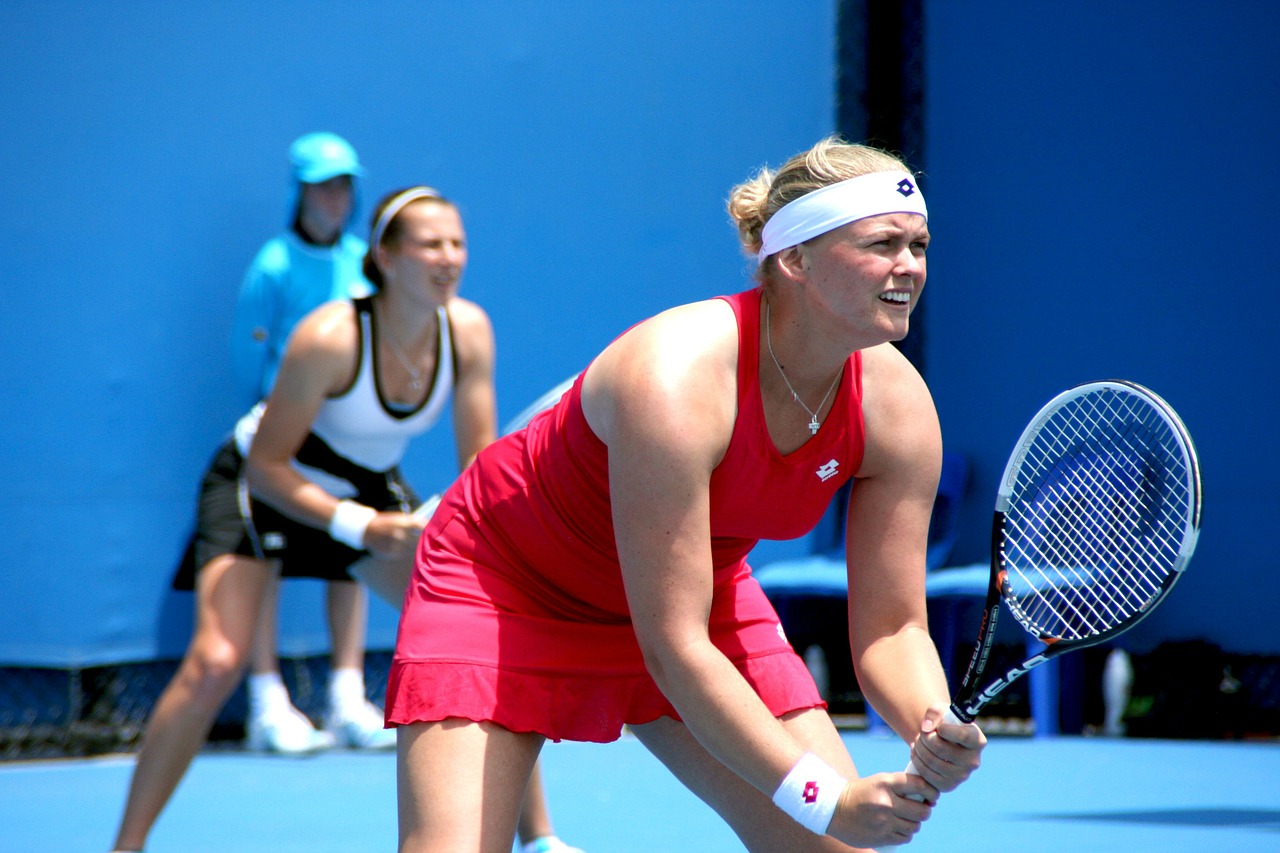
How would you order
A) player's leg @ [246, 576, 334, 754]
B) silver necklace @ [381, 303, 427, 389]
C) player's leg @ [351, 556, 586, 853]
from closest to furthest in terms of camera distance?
player's leg @ [351, 556, 586, 853]
silver necklace @ [381, 303, 427, 389]
player's leg @ [246, 576, 334, 754]

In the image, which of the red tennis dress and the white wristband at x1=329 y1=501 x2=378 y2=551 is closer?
the red tennis dress

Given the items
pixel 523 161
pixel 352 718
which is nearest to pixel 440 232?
pixel 352 718

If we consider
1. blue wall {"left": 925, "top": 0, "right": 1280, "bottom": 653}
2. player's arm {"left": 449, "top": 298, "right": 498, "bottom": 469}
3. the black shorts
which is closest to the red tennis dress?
player's arm {"left": 449, "top": 298, "right": 498, "bottom": 469}

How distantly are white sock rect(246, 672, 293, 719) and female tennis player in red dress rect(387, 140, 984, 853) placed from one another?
3141 millimetres

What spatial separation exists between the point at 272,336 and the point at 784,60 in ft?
8.80

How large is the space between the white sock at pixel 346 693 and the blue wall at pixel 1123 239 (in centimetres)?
274

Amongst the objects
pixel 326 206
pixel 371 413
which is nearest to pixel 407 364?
pixel 371 413

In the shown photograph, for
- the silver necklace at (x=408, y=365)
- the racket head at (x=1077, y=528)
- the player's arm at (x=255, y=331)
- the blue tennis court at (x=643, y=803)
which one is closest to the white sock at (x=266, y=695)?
the blue tennis court at (x=643, y=803)

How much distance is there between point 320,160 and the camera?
5.57 metres

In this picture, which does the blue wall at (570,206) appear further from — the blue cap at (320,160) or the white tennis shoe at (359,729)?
the white tennis shoe at (359,729)

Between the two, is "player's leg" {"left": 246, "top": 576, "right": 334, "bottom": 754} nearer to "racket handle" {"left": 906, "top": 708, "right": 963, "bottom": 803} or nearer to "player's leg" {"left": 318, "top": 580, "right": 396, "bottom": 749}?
"player's leg" {"left": 318, "top": 580, "right": 396, "bottom": 749}

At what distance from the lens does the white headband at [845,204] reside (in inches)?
86.3

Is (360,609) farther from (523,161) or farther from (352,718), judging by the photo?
(523,161)

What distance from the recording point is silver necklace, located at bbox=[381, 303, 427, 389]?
157 inches
